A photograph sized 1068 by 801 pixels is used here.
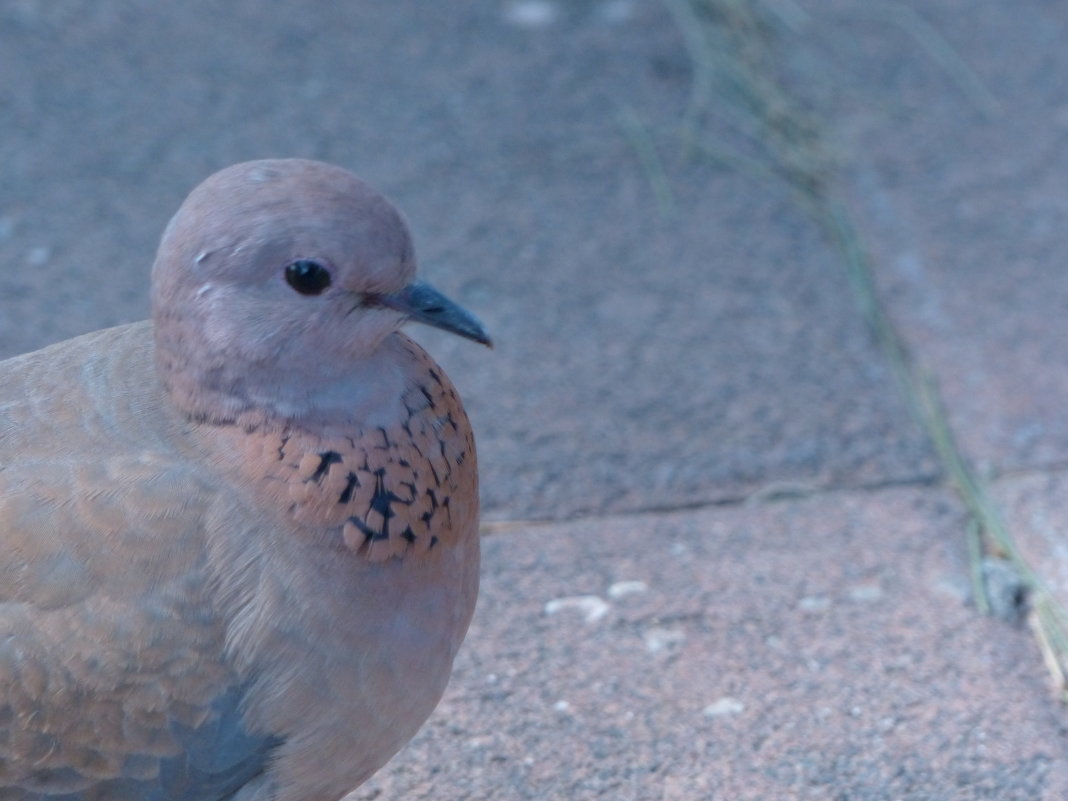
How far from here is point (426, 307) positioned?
77.4 inches

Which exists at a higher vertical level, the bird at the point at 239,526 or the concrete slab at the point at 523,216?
the bird at the point at 239,526

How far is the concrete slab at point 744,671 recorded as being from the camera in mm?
2264

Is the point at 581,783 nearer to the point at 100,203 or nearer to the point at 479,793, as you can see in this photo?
the point at 479,793

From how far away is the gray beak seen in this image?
1949mm

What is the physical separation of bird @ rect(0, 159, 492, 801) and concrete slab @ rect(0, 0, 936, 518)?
0.95 meters

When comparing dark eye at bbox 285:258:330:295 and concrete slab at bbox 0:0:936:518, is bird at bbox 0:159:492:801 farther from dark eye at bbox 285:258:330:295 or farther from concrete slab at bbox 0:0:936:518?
concrete slab at bbox 0:0:936:518

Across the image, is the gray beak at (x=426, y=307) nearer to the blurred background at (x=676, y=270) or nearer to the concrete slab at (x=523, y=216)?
the blurred background at (x=676, y=270)

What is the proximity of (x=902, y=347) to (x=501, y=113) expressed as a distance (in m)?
1.37

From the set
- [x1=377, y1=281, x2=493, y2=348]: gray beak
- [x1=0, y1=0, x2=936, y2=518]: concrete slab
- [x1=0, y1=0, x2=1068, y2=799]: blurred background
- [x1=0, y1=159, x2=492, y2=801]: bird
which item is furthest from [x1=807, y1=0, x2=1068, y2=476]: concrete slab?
[x1=0, y1=159, x2=492, y2=801]: bird

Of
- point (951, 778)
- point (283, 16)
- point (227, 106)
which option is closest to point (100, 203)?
point (227, 106)

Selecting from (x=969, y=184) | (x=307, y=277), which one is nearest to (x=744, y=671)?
(x=307, y=277)

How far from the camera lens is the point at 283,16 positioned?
432cm

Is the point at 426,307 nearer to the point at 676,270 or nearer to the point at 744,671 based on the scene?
the point at 744,671

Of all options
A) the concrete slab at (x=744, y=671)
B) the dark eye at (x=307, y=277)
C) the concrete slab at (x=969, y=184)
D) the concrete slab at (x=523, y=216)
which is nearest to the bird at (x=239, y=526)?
the dark eye at (x=307, y=277)
